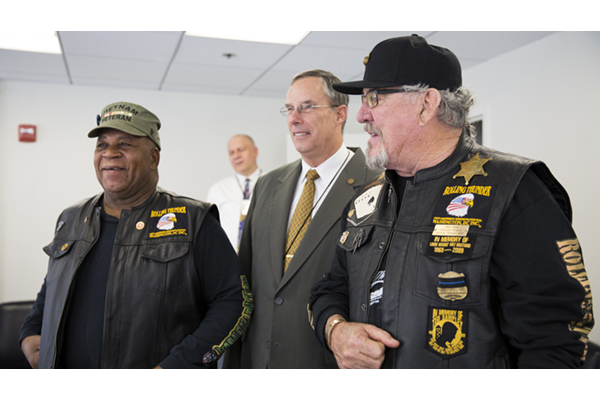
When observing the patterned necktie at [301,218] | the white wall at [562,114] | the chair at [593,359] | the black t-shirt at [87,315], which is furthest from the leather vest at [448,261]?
the white wall at [562,114]

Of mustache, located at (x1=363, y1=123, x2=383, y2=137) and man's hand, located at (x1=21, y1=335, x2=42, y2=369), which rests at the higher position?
mustache, located at (x1=363, y1=123, x2=383, y2=137)

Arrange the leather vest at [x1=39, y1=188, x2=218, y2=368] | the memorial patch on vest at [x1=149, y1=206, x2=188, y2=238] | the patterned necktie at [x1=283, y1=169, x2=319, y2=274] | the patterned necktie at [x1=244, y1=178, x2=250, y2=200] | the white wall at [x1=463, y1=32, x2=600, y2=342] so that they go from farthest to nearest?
the patterned necktie at [x1=244, y1=178, x2=250, y2=200] → the white wall at [x1=463, y1=32, x2=600, y2=342] → the patterned necktie at [x1=283, y1=169, x2=319, y2=274] → the memorial patch on vest at [x1=149, y1=206, x2=188, y2=238] → the leather vest at [x1=39, y1=188, x2=218, y2=368]

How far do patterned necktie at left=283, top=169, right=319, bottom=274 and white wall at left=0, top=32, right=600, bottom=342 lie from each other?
2.32m

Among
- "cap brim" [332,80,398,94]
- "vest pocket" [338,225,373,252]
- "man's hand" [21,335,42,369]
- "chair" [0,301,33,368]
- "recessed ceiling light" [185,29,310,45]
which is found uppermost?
"recessed ceiling light" [185,29,310,45]

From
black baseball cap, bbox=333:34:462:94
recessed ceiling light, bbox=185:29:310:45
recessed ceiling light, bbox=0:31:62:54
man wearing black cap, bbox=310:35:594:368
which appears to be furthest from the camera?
recessed ceiling light, bbox=0:31:62:54

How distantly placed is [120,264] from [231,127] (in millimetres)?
4487

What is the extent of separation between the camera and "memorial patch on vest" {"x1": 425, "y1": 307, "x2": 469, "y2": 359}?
103 cm

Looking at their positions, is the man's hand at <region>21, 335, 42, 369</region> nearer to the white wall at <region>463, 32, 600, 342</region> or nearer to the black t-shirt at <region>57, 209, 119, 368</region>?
the black t-shirt at <region>57, 209, 119, 368</region>

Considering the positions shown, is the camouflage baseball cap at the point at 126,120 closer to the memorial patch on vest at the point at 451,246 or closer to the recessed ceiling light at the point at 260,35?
the memorial patch on vest at the point at 451,246

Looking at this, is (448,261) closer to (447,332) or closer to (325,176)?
(447,332)

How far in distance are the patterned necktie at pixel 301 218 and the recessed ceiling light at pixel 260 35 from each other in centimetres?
195

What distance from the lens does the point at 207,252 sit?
1560 mm

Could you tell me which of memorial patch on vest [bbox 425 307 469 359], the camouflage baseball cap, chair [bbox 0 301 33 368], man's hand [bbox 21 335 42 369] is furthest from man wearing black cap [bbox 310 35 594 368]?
chair [bbox 0 301 33 368]
